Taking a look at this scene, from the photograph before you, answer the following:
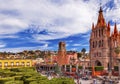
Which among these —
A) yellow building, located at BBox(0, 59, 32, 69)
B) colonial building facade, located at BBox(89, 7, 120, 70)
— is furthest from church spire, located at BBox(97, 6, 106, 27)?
yellow building, located at BBox(0, 59, 32, 69)

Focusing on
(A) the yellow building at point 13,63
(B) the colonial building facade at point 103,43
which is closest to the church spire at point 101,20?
(B) the colonial building facade at point 103,43

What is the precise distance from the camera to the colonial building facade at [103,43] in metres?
77.4

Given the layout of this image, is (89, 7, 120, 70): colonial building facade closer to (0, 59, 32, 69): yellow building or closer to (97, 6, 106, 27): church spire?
(97, 6, 106, 27): church spire

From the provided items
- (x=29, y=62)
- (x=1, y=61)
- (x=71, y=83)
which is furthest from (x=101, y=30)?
(x=71, y=83)

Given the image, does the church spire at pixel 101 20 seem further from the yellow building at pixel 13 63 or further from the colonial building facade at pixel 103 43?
the yellow building at pixel 13 63

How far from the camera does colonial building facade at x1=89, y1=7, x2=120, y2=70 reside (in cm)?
7738

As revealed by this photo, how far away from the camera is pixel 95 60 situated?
81.6 metres

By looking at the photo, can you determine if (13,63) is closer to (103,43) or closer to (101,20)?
(103,43)

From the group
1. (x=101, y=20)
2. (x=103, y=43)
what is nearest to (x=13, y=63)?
(x=103, y=43)

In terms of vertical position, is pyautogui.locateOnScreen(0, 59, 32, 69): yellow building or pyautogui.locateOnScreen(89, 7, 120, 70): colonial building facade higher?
pyautogui.locateOnScreen(89, 7, 120, 70): colonial building facade

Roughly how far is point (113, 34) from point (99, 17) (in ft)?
26.1

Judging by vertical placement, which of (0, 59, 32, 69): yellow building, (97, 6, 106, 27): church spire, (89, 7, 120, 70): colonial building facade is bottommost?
(0, 59, 32, 69): yellow building

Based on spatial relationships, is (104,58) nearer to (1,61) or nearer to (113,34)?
(113,34)

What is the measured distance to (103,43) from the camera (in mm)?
77938
